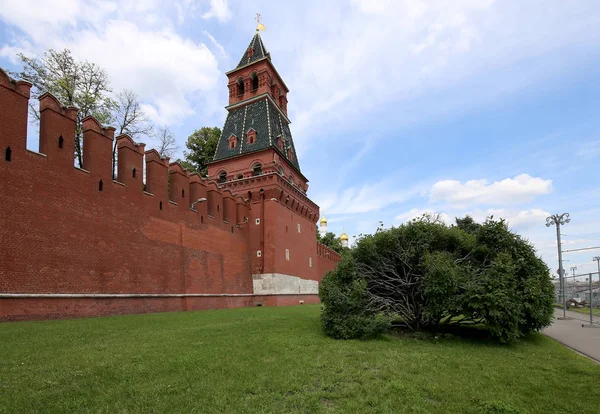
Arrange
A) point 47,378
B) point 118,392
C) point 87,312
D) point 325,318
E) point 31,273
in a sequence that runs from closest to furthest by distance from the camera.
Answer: point 118,392 → point 47,378 → point 325,318 → point 31,273 → point 87,312

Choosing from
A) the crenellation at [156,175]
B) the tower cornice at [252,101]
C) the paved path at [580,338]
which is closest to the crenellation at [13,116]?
the crenellation at [156,175]

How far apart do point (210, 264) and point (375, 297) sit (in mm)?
13945

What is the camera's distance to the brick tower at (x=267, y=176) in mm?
26188

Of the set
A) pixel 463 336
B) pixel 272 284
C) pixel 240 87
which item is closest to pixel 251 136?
pixel 240 87

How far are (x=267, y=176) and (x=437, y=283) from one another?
18.9 meters

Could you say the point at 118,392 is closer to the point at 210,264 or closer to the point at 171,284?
the point at 171,284

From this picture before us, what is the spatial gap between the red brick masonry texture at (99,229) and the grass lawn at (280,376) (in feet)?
15.7

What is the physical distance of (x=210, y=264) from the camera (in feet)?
71.4

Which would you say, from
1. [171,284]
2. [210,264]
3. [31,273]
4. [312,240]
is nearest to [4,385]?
[31,273]

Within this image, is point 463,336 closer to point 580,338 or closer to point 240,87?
point 580,338

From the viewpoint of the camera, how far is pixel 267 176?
87.1 feet

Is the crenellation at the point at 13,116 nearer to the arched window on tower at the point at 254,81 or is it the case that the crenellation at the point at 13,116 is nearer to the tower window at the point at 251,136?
the tower window at the point at 251,136

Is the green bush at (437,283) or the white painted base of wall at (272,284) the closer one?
the green bush at (437,283)

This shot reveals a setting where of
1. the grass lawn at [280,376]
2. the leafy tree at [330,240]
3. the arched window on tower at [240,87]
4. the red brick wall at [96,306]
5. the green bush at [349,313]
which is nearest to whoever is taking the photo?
the grass lawn at [280,376]
